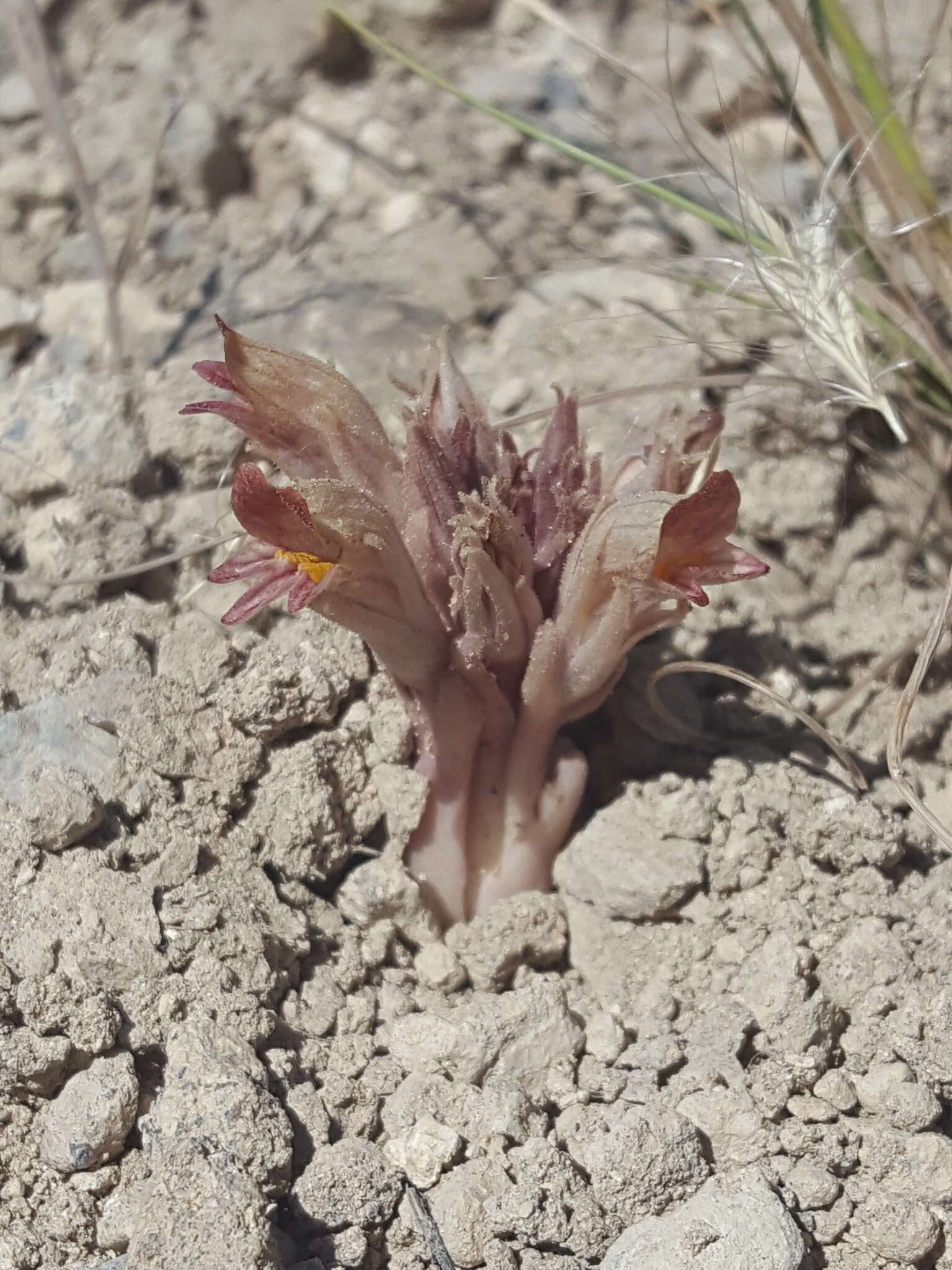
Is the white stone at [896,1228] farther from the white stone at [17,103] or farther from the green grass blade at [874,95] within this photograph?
the white stone at [17,103]

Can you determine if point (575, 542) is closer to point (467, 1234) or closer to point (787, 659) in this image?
point (787, 659)

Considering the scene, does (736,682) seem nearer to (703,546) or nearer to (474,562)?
(703,546)

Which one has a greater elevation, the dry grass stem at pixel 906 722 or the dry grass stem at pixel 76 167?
the dry grass stem at pixel 76 167

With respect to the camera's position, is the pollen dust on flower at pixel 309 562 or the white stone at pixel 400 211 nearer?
the pollen dust on flower at pixel 309 562

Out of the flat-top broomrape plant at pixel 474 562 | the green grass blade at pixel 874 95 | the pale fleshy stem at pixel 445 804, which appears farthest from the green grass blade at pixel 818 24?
the pale fleshy stem at pixel 445 804

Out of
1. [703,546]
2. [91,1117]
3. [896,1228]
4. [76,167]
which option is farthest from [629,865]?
[76,167]
